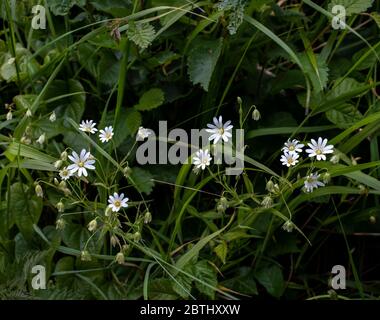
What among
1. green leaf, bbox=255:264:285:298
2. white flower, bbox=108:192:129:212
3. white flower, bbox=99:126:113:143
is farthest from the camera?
green leaf, bbox=255:264:285:298

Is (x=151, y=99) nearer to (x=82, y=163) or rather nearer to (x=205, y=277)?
(x=82, y=163)

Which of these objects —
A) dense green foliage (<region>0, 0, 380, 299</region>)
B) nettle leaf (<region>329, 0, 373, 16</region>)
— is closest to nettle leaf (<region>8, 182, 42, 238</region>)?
dense green foliage (<region>0, 0, 380, 299</region>)

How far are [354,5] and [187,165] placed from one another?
574mm

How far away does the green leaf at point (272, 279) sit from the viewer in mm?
1645

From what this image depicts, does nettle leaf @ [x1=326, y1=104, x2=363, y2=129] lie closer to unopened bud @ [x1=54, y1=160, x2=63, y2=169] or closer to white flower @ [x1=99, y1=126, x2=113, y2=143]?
white flower @ [x1=99, y1=126, x2=113, y2=143]

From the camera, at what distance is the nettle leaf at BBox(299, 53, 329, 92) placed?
A: 1616 mm

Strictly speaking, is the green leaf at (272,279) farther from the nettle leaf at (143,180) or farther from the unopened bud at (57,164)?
the unopened bud at (57,164)

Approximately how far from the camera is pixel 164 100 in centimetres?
170

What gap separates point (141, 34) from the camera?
5.01 feet

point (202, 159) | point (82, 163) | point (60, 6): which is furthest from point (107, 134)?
point (60, 6)

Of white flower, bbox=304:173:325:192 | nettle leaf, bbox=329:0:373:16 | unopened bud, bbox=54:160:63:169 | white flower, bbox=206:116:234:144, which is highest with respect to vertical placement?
nettle leaf, bbox=329:0:373:16

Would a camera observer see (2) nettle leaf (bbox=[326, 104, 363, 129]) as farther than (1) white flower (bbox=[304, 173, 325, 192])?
Yes

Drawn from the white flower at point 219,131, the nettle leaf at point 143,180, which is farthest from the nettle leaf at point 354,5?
the nettle leaf at point 143,180

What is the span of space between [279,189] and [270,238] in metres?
0.27
